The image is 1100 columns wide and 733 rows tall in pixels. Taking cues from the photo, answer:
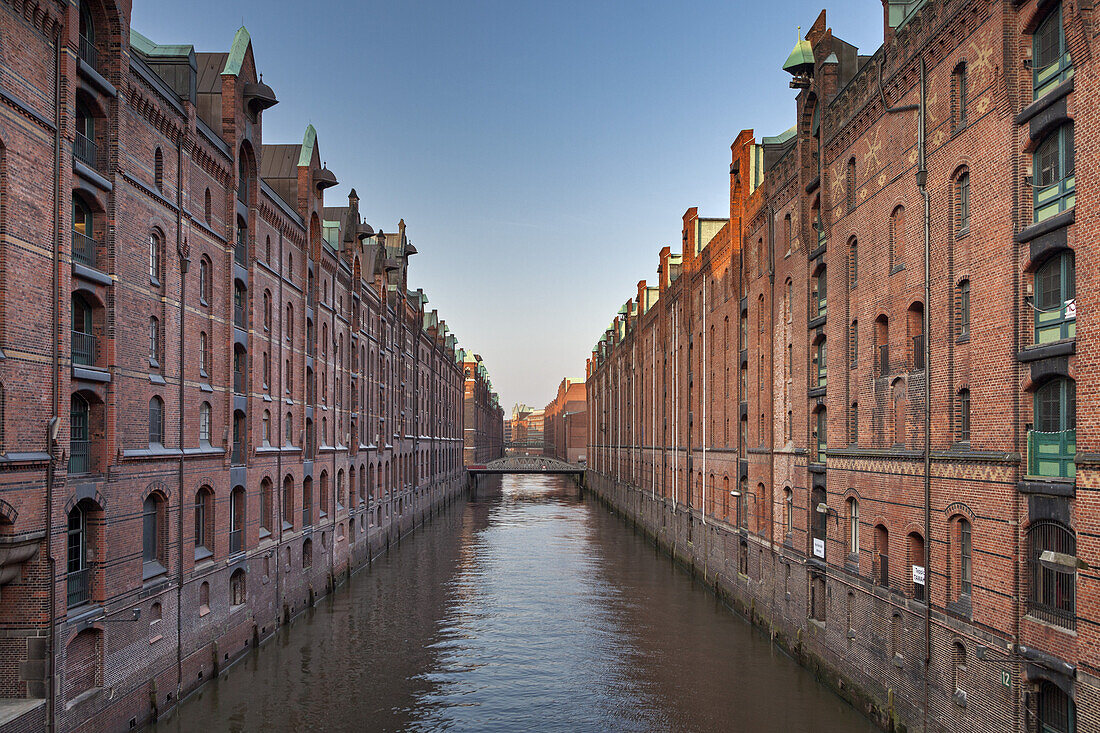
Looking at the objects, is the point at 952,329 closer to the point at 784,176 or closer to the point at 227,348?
the point at 784,176

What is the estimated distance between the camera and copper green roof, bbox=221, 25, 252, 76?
24.5m

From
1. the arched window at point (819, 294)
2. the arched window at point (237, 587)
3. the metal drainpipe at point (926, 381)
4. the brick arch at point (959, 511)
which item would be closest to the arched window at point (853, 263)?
the arched window at point (819, 294)

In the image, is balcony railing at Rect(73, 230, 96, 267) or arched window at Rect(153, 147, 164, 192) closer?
balcony railing at Rect(73, 230, 96, 267)

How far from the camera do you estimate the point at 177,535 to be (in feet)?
67.0

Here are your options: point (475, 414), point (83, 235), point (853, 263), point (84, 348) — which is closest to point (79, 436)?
point (84, 348)

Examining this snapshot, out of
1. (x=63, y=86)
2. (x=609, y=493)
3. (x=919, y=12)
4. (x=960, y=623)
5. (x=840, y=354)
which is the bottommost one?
(x=609, y=493)

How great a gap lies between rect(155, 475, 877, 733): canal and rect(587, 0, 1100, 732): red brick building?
2.14 m

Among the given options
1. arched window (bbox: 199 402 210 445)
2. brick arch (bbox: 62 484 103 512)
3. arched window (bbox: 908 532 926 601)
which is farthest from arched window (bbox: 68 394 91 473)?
arched window (bbox: 908 532 926 601)

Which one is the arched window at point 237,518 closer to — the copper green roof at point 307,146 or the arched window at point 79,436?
the arched window at point 79,436

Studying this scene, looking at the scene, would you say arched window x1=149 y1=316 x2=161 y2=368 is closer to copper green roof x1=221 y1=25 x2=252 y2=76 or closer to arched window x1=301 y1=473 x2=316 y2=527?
copper green roof x1=221 y1=25 x2=252 y2=76

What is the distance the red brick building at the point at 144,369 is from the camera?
14555mm

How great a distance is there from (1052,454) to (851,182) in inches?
407

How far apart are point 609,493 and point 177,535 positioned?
205ft

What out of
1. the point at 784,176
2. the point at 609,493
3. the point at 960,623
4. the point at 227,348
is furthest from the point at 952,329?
the point at 609,493
